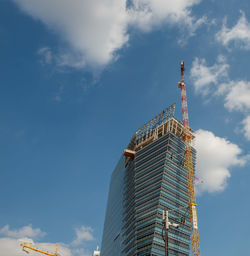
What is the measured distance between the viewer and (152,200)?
129 metres

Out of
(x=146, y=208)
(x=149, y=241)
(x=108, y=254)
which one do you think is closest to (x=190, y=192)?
(x=146, y=208)

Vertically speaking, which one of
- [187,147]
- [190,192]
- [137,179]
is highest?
[187,147]

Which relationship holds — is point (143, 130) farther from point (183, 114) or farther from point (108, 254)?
point (108, 254)

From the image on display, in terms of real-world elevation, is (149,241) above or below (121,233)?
below

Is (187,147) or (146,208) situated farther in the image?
(187,147)

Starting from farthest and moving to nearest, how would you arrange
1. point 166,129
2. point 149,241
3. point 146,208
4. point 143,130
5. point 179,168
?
point 143,130 → point 166,129 → point 179,168 → point 146,208 → point 149,241

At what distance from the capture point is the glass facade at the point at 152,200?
119562mm

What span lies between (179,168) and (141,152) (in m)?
26.6

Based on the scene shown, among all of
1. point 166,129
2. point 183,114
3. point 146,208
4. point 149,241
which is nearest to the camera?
point 149,241

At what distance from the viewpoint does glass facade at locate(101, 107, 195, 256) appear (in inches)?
4707

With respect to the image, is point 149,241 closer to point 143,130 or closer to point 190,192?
point 190,192

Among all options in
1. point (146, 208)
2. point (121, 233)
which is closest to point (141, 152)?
point (146, 208)

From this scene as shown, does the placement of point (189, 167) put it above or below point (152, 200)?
above

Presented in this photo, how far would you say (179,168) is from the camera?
143m
